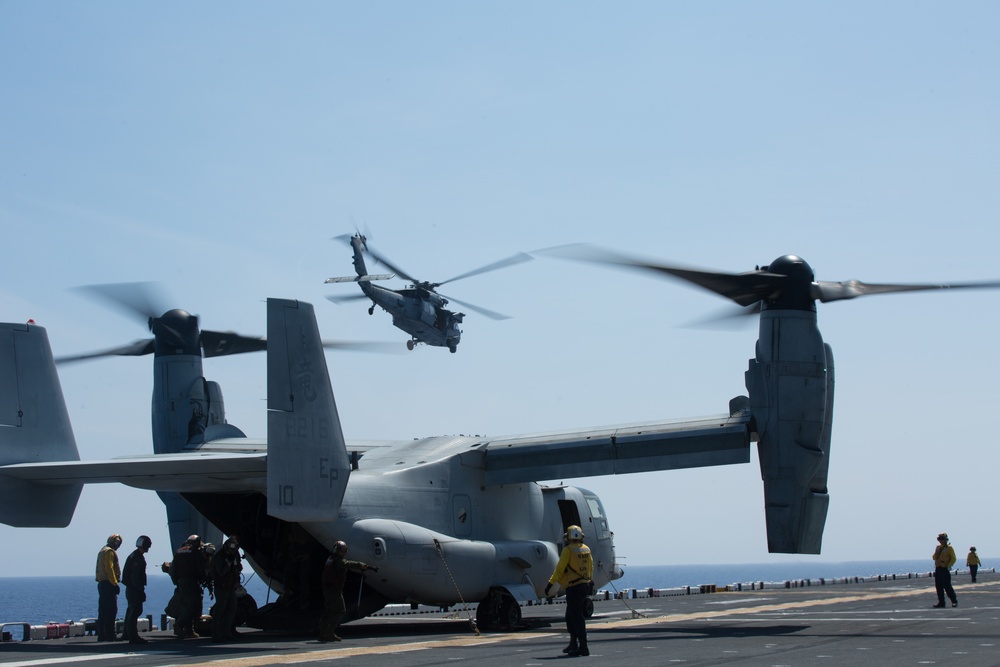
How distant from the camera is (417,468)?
65.1 ft

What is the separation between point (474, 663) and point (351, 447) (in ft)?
38.7

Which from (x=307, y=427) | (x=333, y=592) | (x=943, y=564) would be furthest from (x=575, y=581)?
(x=943, y=564)

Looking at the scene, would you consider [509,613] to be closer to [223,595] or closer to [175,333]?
[223,595]

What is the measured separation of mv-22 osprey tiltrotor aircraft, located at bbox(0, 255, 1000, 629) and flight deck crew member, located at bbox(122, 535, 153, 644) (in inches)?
48.2

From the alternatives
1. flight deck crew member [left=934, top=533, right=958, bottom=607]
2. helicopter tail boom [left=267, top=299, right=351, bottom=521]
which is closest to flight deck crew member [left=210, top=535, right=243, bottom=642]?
helicopter tail boom [left=267, top=299, right=351, bottom=521]

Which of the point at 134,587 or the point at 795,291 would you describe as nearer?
the point at 134,587

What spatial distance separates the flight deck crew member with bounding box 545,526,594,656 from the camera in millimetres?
13641

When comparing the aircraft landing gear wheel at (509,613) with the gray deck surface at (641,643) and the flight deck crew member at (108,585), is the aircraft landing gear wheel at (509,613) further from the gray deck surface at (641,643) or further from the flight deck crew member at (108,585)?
the flight deck crew member at (108,585)

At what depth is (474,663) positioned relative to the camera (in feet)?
41.7

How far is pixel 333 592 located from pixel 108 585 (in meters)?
3.69

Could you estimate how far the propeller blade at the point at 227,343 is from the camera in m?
26.7

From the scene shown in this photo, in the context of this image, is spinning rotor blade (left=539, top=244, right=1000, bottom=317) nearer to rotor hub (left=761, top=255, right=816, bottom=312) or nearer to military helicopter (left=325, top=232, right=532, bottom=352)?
rotor hub (left=761, top=255, right=816, bottom=312)

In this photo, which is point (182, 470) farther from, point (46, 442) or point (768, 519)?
point (768, 519)

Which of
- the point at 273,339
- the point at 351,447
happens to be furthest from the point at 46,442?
the point at 351,447
